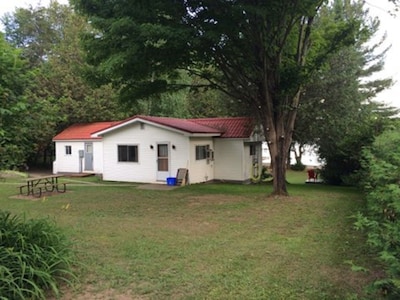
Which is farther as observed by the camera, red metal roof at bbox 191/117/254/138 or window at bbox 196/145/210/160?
red metal roof at bbox 191/117/254/138

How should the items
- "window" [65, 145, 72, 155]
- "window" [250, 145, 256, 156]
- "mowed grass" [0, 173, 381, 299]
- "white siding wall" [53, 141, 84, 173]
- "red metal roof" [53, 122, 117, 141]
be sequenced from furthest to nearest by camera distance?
"window" [65, 145, 72, 155], "white siding wall" [53, 141, 84, 173], "red metal roof" [53, 122, 117, 141], "window" [250, 145, 256, 156], "mowed grass" [0, 173, 381, 299]

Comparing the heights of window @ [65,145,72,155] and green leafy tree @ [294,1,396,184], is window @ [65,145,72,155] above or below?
below

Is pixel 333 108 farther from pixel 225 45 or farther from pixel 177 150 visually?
pixel 225 45

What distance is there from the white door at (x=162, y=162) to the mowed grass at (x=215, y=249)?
621cm

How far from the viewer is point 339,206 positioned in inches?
405

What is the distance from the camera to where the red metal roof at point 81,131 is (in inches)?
885

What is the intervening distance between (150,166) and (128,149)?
5.55 feet

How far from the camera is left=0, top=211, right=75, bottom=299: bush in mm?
3969

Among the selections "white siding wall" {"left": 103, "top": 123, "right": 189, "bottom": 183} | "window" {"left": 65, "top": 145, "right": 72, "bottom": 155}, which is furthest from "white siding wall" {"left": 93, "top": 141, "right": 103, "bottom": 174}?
"white siding wall" {"left": 103, "top": 123, "right": 189, "bottom": 183}

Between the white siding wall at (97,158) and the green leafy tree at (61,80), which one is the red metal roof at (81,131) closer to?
the white siding wall at (97,158)

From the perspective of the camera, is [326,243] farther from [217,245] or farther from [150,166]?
[150,166]

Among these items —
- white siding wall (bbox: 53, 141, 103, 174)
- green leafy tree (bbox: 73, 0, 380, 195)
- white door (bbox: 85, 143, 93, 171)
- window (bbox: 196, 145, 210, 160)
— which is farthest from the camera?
white door (bbox: 85, 143, 93, 171)

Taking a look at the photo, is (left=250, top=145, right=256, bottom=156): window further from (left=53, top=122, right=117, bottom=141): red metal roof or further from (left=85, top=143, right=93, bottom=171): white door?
(left=85, top=143, right=93, bottom=171): white door

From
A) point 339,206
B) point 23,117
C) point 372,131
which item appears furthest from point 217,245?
point 372,131
